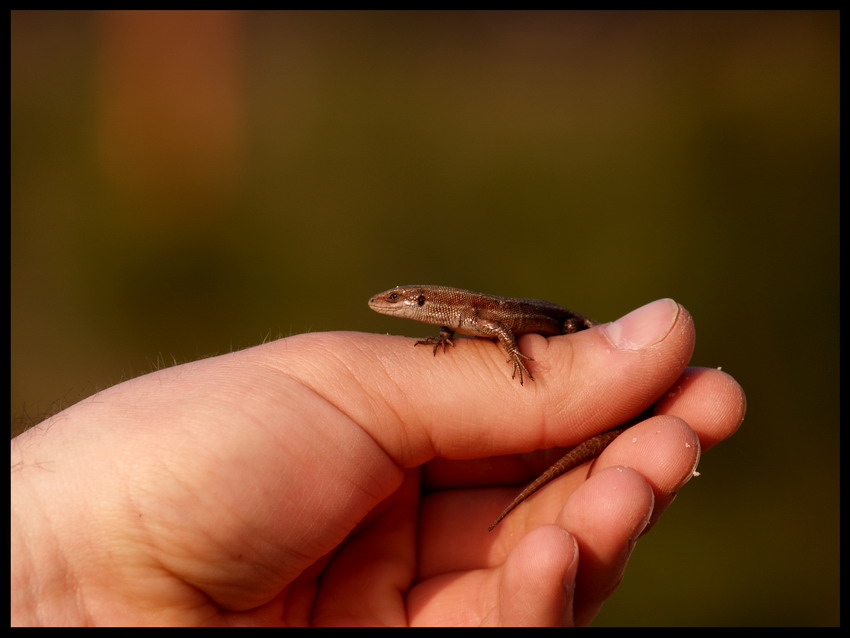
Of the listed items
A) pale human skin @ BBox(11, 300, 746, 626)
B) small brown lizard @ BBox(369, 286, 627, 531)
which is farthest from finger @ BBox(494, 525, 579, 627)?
small brown lizard @ BBox(369, 286, 627, 531)

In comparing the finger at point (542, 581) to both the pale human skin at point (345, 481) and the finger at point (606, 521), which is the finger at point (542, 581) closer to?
the pale human skin at point (345, 481)

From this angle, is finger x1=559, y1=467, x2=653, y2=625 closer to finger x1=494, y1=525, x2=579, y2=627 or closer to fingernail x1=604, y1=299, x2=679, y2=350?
finger x1=494, y1=525, x2=579, y2=627

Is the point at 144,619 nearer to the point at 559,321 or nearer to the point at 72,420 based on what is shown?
the point at 72,420

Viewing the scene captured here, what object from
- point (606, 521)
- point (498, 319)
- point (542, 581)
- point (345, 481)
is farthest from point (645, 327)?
point (345, 481)

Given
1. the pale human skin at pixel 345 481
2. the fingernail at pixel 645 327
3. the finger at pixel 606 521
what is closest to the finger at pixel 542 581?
the pale human skin at pixel 345 481

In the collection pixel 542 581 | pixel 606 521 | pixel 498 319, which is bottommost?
pixel 542 581

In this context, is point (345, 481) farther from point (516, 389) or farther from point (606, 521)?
point (606, 521)

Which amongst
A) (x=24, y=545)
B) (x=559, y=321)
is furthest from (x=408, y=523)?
(x=24, y=545)
